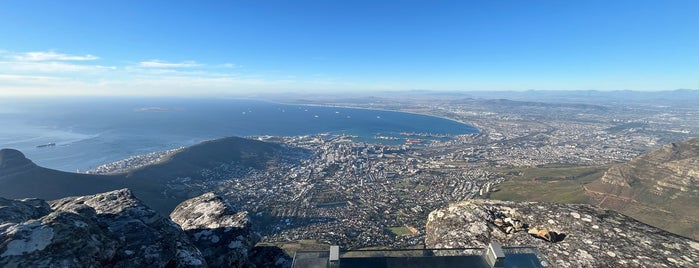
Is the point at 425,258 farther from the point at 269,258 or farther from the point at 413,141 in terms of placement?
the point at 413,141

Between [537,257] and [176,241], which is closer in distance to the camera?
[537,257]

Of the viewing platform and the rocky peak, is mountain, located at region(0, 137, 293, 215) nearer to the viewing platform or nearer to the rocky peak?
the rocky peak

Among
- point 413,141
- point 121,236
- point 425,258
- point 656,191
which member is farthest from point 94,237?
point 413,141

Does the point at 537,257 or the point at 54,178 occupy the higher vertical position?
the point at 537,257

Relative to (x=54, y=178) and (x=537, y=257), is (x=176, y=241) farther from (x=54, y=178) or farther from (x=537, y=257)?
(x=54, y=178)

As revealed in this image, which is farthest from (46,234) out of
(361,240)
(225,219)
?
(361,240)

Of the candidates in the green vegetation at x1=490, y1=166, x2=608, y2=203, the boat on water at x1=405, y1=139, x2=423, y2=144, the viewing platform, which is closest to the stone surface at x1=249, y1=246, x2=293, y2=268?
the viewing platform
